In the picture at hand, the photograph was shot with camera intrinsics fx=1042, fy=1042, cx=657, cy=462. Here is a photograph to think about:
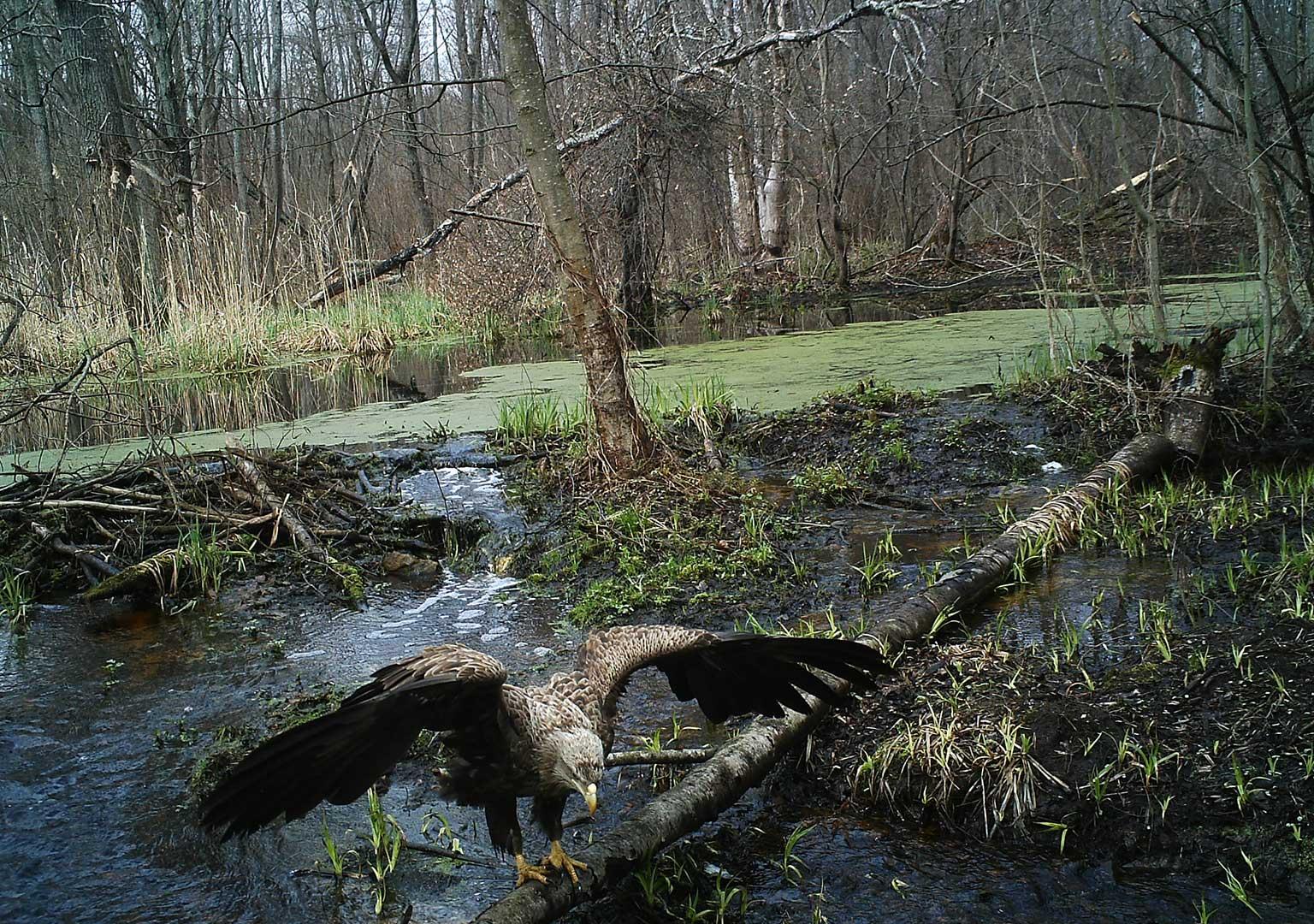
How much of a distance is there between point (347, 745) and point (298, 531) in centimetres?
350

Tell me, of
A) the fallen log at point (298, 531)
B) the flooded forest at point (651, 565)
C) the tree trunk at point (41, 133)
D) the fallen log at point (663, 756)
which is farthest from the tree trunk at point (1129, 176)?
the tree trunk at point (41, 133)

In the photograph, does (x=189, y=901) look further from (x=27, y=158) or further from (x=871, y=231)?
(x=871, y=231)

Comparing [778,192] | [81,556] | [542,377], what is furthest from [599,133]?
[778,192]

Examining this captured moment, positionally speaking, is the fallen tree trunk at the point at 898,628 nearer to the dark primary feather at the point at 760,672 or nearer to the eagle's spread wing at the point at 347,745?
the dark primary feather at the point at 760,672

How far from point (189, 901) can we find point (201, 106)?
1777cm

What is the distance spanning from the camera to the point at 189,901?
8.79 feet

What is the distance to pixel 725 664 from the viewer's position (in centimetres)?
273

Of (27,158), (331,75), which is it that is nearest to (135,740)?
(27,158)

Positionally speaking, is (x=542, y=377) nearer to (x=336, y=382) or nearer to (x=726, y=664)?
(x=336, y=382)

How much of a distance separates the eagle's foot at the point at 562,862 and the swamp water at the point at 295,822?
0.93ft

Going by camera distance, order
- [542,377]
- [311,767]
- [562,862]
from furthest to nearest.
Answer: [542,377] < [562,862] < [311,767]

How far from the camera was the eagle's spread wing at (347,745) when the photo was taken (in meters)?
1.97

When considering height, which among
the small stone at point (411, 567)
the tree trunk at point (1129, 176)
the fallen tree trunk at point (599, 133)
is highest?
the fallen tree trunk at point (599, 133)

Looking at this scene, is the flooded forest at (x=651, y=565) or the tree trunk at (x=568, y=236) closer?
the flooded forest at (x=651, y=565)
